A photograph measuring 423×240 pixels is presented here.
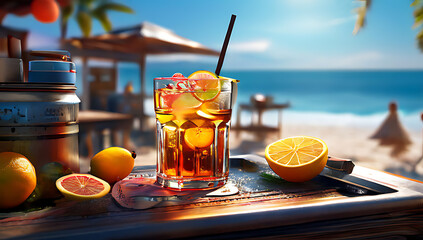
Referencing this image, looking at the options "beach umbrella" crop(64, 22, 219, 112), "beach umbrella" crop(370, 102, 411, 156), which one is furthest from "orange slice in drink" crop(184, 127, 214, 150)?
"beach umbrella" crop(370, 102, 411, 156)

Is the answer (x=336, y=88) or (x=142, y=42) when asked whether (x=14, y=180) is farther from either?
(x=336, y=88)

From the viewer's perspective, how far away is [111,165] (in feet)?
3.12

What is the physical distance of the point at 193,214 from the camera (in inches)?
26.6

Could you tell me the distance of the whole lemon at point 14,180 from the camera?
2.31 feet

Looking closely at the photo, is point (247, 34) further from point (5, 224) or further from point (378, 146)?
point (5, 224)

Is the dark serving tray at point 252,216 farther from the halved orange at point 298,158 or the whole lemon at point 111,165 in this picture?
the whole lemon at point 111,165

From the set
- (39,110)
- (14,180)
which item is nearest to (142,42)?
(39,110)

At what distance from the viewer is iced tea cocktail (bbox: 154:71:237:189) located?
3.09 feet

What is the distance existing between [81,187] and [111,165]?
152 millimetres

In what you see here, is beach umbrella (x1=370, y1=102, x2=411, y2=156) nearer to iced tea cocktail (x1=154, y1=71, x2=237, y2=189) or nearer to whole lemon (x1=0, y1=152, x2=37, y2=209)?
iced tea cocktail (x1=154, y1=71, x2=237, y2=189)

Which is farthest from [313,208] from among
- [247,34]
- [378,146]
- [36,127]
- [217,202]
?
[247,34]

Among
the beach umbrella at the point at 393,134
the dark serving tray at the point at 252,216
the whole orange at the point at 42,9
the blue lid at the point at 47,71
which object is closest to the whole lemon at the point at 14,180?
the dark serving tray at the point at 252,216

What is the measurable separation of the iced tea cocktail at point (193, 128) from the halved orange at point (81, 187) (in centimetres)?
18

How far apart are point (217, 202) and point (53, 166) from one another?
373mm
